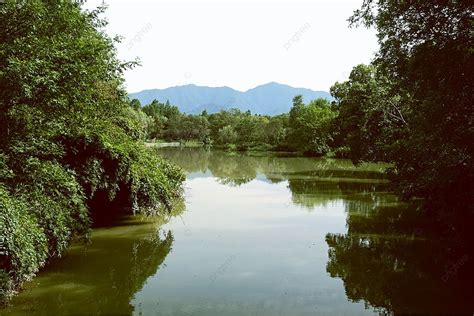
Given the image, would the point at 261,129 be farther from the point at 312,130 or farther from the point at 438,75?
the point at 438,75

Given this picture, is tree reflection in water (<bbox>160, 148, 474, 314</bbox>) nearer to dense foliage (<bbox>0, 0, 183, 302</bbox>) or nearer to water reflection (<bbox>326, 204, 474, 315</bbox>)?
water reflection (<bbox>326, 204, 474, 315</bbox>)

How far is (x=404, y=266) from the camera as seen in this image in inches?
516

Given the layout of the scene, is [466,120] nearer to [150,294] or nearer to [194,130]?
[150,294]

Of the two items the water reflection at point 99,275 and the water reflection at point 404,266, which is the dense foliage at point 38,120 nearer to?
the water reflection at point 99,275

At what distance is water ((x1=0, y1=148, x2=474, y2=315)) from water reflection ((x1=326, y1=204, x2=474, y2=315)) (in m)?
0.04

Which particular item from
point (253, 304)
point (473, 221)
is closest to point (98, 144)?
point (253, 304)

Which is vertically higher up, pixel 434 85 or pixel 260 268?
pixel 434 85

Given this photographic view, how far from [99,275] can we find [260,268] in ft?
15.0

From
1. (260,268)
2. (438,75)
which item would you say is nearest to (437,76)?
(438,75)

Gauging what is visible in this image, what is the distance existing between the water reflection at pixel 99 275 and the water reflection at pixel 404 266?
18.3 ft

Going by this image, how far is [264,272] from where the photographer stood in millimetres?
12492

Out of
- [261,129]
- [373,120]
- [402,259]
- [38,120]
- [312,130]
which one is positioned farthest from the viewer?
[261,129]

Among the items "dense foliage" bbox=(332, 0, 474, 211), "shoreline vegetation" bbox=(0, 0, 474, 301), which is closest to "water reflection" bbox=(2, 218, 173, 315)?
"shoreline vegetation" bbox=(0, 0, 474, 301)

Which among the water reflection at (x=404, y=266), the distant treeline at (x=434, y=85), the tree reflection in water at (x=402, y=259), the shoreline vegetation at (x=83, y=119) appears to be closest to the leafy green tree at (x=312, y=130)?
the tree reflection in water at (x=402, y=259)
